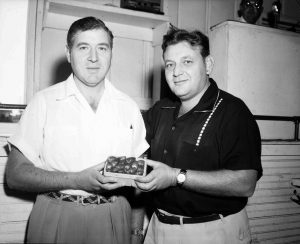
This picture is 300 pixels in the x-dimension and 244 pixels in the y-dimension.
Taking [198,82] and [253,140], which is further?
[198,82]

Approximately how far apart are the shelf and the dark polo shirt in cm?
172

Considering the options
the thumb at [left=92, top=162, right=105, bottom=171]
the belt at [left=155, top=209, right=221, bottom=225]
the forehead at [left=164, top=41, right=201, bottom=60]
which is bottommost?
the belt at [left=155, top=209, right=221, bottom=225]

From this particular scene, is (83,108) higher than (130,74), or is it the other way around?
(130,74)

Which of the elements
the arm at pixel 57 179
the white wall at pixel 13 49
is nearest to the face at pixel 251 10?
the white wall at pixel 13 49

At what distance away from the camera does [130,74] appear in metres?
3.80

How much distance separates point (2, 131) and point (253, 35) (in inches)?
110

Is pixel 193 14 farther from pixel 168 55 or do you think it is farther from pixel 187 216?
pixel 187 216

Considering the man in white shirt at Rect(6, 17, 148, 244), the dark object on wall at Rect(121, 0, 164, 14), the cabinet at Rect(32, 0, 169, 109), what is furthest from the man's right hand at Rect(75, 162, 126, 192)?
the dark object on wall at Rect(121, 0, 164, 14)

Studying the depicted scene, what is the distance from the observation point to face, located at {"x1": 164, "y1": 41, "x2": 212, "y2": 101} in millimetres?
2008

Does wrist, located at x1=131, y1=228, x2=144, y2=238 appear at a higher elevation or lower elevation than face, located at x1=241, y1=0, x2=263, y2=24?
lower

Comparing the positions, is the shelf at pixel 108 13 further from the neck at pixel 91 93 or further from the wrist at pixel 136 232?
the wrist at pixel 136 232

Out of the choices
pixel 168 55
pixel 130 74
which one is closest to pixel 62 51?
pixel 130 74

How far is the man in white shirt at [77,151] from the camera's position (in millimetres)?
1649

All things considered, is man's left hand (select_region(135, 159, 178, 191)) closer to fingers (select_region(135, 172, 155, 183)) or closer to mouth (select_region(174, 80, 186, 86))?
fingers (select_region(135, 172, 155, 183))
